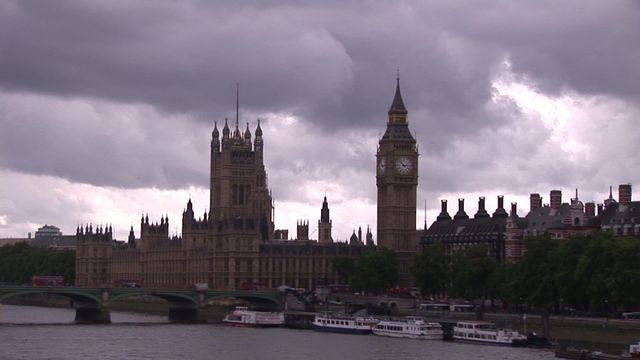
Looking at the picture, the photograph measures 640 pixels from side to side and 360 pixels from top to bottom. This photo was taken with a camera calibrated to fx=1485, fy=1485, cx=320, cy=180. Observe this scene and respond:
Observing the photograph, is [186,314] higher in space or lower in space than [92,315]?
higher

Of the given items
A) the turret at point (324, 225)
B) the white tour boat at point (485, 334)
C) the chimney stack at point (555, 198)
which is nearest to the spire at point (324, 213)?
the turret at point (324, 225)

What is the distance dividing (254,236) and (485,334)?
67445mm

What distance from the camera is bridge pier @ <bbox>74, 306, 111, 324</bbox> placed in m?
124

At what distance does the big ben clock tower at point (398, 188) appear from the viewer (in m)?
160

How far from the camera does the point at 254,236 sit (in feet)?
532

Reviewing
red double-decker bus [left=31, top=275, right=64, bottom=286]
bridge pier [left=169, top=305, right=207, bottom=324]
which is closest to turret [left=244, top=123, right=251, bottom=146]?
red double-decker bus [left=31, top=275, right=64, bottom=286]

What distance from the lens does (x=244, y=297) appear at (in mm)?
133500

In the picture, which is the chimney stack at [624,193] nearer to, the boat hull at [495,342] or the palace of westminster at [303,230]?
the palace of westminster at [303,230]

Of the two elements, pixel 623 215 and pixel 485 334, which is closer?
pixel 485 334

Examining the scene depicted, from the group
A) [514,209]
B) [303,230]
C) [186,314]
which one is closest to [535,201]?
[514,209]

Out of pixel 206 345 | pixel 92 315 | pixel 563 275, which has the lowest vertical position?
pixel 206 345

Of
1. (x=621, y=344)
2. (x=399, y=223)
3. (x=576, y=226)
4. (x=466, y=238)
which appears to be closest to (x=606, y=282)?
(x=621, y=344)

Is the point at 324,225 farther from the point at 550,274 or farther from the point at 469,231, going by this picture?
the point at 550,274

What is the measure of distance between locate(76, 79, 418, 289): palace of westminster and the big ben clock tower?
108 millimetres
